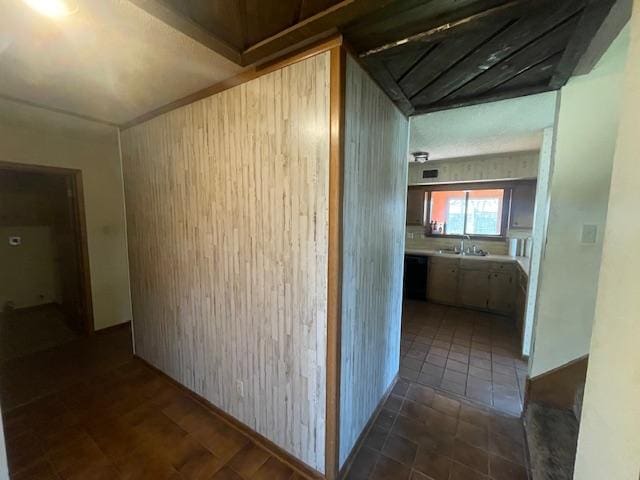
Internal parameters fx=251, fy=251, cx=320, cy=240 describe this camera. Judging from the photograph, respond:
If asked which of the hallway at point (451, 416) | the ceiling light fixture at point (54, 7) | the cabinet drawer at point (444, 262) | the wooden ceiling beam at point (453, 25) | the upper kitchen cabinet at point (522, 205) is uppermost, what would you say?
the ceiling light fixture at point (54, 7)

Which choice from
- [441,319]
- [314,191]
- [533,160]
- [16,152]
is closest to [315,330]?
[314,191]

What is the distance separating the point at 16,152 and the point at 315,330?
11.2 ft

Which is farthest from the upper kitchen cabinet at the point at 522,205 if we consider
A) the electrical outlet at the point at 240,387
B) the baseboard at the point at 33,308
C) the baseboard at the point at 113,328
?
the baseboard at the point at 33,308

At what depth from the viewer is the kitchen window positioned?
4.13m

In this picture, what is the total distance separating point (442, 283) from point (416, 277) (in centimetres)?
42

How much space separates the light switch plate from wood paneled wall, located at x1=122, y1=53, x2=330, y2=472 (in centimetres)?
178

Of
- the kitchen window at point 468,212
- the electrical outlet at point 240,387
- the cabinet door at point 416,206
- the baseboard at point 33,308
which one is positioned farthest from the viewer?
the cabinet door at point 416,206

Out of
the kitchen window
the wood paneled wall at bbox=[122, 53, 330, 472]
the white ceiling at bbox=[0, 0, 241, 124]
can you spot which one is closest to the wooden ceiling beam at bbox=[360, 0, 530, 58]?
the wood paneled wall at bbox=[122, 53, 330, 472]

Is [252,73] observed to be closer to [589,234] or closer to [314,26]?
[314,26]

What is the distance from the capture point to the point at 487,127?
259 centimetres

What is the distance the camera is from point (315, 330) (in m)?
1.33

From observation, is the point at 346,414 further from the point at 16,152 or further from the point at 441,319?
the point at 16,152

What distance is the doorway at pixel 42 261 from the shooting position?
2887 millimetres

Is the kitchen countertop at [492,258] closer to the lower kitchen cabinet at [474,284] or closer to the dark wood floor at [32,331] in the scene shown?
the lower kitchen cabinet at [474,284]
